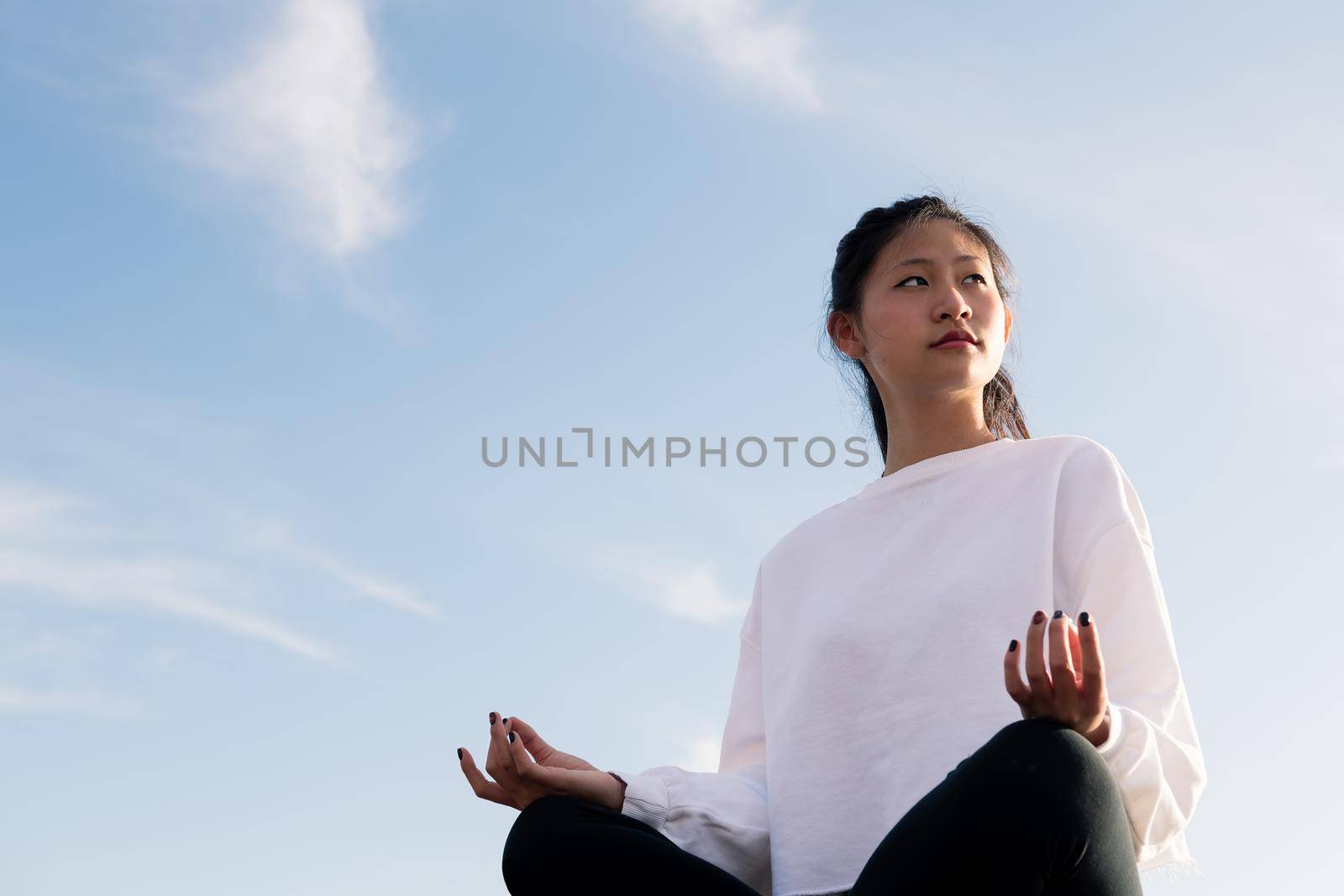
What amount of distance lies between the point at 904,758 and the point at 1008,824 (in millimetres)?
857

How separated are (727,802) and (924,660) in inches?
22.7

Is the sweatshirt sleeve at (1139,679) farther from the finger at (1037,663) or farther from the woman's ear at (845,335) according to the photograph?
the woman's ear at (845,335)

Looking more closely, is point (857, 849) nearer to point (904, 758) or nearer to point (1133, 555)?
point (904, 758)

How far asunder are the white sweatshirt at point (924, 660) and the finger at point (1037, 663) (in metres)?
0.57

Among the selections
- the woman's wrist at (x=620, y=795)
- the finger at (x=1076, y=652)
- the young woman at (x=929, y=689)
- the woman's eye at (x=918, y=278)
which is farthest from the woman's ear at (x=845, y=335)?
the finger at (x=1076, y=652)

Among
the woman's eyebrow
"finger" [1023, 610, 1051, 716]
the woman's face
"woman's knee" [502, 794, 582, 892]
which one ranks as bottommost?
"woman's knee" [502, 794, 582, 892]

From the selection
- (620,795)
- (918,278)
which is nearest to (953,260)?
(918,278)

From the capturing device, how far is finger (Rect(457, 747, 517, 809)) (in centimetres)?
289

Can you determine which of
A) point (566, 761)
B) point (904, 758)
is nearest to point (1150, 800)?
point (904, 758)

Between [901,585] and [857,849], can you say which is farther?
[901,585]

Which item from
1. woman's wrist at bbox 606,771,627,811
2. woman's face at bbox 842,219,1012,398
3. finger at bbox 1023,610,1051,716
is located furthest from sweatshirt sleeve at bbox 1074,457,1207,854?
woman's wrist at bbox 606,771,627,811

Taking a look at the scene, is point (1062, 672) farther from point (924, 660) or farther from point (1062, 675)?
point (924, 660)

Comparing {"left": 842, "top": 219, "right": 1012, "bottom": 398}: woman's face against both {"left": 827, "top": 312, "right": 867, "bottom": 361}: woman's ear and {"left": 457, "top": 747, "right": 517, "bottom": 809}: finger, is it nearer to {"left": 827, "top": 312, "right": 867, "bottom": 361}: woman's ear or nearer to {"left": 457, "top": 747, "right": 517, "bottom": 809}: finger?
{"left": 827, "top": 312, "right": 867, "bottom": 361}: woman's ear

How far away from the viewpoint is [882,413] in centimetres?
401
